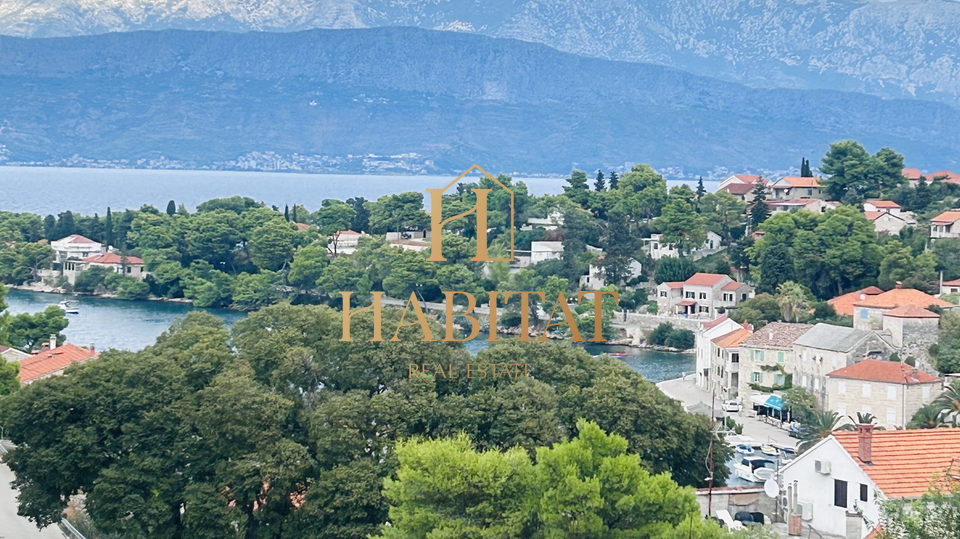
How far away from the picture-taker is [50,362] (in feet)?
107

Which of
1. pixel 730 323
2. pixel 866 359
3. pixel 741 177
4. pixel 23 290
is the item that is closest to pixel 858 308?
pixel 730 323

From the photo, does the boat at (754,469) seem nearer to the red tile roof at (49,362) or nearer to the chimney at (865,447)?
the chimney at (865,447)

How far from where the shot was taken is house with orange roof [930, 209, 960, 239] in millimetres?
54188

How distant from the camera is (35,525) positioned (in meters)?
21.7

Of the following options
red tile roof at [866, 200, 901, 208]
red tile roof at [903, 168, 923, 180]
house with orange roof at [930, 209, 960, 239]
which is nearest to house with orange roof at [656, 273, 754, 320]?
house with orange roof at [930, 209, 960, 239]

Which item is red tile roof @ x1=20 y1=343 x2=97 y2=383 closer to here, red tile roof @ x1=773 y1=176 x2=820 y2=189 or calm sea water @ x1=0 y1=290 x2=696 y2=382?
calm sea water @ x1=0 y1=290 x2=696 y2=382

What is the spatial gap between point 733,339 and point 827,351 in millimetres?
4913

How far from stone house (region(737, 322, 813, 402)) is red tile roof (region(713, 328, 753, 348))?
76cm

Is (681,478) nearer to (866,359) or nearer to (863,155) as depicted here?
(866,359)

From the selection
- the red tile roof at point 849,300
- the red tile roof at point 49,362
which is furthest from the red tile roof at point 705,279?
the red tile roof at point 49,362

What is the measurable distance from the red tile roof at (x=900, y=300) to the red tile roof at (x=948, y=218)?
11.3 m

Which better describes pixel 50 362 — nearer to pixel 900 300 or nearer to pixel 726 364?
pixel 726 364

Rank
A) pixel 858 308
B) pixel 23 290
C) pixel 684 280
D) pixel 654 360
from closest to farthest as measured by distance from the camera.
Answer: pixel 858 308 → pixel 654 360 → pixel 684 280 → pixel 23 290

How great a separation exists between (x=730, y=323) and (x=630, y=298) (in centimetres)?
1608
